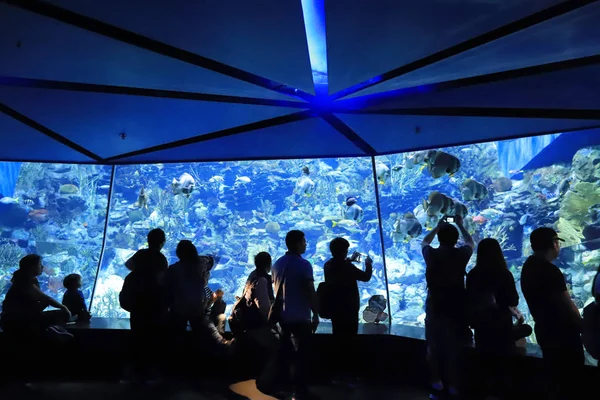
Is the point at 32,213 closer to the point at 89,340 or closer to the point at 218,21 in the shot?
the point at 89,340

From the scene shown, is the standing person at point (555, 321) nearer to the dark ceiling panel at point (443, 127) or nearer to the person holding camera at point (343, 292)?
the person holding camera at point (343, 292)

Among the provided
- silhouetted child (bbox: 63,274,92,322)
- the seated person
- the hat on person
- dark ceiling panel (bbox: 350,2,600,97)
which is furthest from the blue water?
the hat on person

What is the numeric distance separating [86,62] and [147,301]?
212 cm

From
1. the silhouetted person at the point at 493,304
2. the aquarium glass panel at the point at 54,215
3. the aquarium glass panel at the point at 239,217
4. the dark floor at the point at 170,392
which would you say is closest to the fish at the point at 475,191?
the dark floor at the point at 170,392

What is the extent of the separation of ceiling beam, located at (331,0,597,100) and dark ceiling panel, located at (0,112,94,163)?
4.40 m

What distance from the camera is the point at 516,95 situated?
4.86m

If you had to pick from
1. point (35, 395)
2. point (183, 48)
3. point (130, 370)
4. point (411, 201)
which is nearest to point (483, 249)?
point (183, 48)

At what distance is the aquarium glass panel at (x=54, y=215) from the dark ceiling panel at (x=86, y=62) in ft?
75.4

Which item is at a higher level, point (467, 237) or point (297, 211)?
point (297, 211)

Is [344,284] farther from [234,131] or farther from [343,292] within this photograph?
[234,131]

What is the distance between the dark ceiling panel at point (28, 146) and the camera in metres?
6.23

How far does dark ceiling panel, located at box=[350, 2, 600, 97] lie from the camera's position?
10.5ft

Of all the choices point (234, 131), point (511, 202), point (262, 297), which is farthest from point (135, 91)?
point (511, 202)

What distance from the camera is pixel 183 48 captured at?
3.87m
